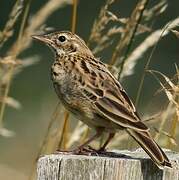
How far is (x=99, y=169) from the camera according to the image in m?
4.03

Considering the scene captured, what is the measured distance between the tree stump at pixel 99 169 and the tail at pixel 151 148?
3cm

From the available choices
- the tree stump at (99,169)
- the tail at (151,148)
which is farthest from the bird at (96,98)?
the tree stump at (99,169)

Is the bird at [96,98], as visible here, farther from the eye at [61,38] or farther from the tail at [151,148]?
the eye at [61,38]

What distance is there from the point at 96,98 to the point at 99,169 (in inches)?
38.7

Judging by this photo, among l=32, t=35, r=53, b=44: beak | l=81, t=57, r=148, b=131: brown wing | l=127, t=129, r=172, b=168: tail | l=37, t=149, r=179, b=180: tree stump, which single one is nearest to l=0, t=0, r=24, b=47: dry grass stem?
l=32, t=35, r=53, b=44: beak

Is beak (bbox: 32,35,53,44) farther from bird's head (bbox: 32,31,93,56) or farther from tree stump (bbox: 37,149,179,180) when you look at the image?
tree stump (bbox: 37,149,179,180)

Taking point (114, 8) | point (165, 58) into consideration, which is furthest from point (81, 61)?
point (114, 8)

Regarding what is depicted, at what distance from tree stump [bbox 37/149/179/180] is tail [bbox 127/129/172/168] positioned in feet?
0.11

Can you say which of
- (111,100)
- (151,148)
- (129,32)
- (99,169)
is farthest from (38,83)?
(99,169)

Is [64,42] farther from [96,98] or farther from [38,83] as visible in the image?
[38,83]

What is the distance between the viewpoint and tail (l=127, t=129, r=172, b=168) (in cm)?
418

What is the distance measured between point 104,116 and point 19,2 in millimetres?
1033

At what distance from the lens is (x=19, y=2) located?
5480 millimetres

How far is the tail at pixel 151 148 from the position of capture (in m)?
4.18
